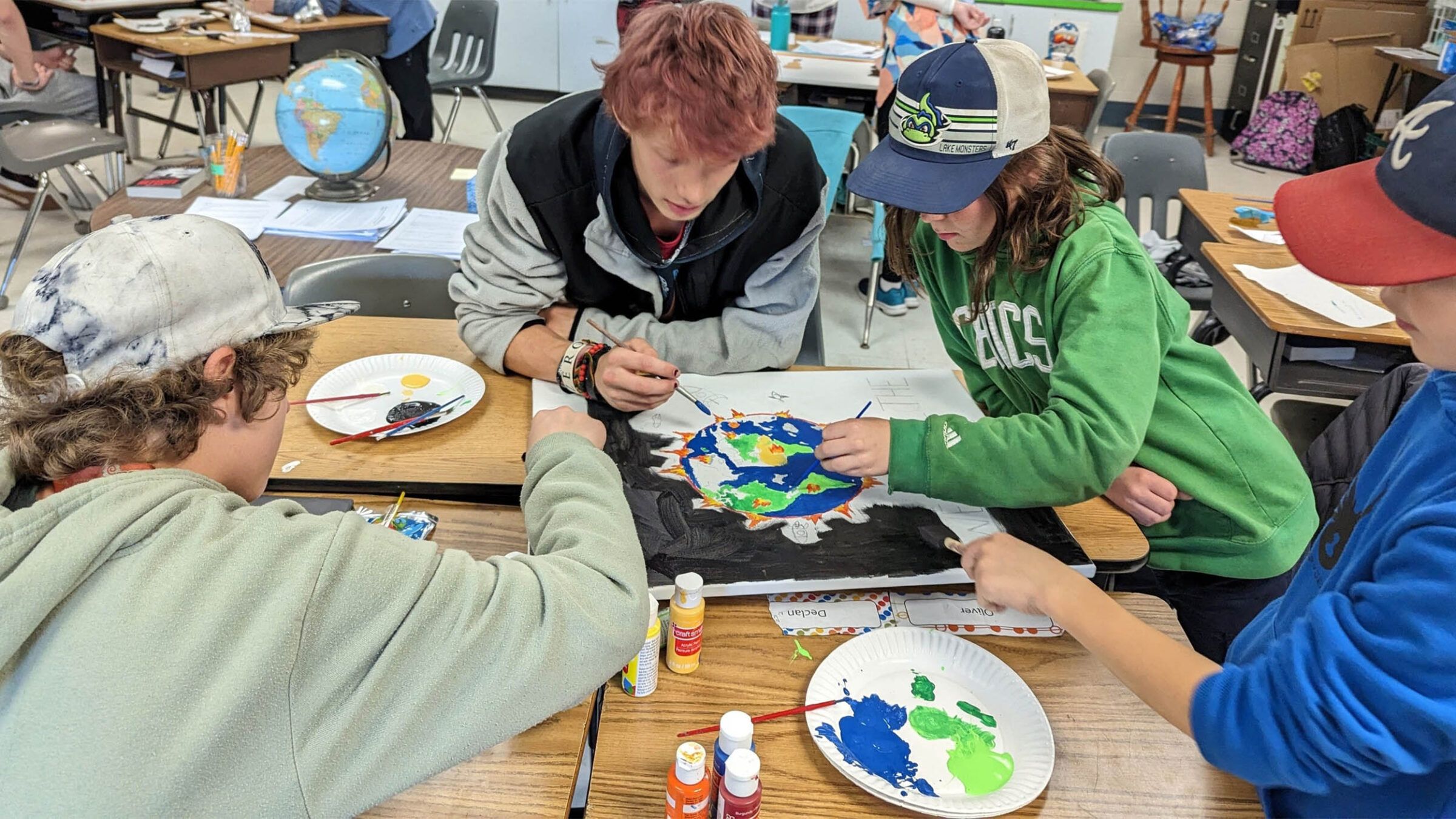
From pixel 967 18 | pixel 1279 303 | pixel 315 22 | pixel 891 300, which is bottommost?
pixel 891 300

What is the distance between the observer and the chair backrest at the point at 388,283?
1.86 m

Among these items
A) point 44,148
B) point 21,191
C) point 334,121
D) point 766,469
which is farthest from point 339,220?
point 21,191

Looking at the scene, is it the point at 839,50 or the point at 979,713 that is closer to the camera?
the point at 979,713

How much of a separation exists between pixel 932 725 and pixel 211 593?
677 mm

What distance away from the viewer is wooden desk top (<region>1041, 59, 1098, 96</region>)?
13.9ft

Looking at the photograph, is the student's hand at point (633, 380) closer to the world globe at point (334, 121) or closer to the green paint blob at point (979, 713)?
the green paint blob at point (979, 713)

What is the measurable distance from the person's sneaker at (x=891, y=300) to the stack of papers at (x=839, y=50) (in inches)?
51.5

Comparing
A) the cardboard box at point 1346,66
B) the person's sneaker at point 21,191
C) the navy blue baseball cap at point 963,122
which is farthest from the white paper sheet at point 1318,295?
the person's sneaker at point 21,191

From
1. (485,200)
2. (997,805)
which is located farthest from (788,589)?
(485,200)

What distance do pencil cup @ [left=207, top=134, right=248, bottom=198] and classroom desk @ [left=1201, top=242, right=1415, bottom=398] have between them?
2.59 m

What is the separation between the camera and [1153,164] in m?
3.36

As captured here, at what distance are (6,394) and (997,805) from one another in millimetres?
966

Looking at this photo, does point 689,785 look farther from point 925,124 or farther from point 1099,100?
point 1099,100

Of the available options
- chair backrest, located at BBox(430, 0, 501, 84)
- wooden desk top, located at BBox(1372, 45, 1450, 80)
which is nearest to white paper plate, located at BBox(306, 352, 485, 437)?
chair backrest, located at BBox(430, 0, 501, 84)
